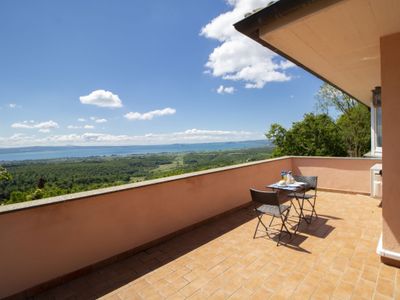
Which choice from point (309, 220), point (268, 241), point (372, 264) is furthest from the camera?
point (309, 220)

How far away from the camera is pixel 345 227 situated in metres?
3.91

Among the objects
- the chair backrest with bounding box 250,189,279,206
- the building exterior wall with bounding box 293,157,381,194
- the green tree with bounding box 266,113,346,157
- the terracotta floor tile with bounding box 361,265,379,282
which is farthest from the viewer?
the green tree with bounding box 266,113,346,157

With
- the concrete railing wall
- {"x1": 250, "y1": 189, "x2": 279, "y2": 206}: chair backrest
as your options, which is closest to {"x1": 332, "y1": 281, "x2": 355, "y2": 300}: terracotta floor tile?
{"x1": 250, "y1": 189, "x2": 279, "y2": 206}: chair backrest

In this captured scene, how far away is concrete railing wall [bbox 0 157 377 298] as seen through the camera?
2342 mm

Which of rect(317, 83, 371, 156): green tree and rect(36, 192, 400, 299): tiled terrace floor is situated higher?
rect(317, 83, 371, 156): green tree

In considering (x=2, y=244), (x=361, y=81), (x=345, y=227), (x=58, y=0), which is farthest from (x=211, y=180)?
(x=58, y=0)

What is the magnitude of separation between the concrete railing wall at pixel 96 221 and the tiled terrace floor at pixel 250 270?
0.24 meters

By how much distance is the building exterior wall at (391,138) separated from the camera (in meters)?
2.45

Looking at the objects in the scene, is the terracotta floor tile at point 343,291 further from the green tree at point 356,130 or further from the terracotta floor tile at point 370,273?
the green tree at point 356,130

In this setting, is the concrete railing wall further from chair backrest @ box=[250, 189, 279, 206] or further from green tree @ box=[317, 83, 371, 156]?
green tree @ box=[317, 83, 371, 156]

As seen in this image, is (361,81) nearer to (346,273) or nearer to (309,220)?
(309,220)

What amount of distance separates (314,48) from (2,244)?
13.9 feet

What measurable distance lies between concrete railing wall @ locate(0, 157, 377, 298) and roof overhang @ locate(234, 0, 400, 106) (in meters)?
2.65

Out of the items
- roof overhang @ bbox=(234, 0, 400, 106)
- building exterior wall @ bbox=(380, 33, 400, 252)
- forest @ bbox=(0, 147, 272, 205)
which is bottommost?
forest @ bbox=(0, 147, 272, 205)
